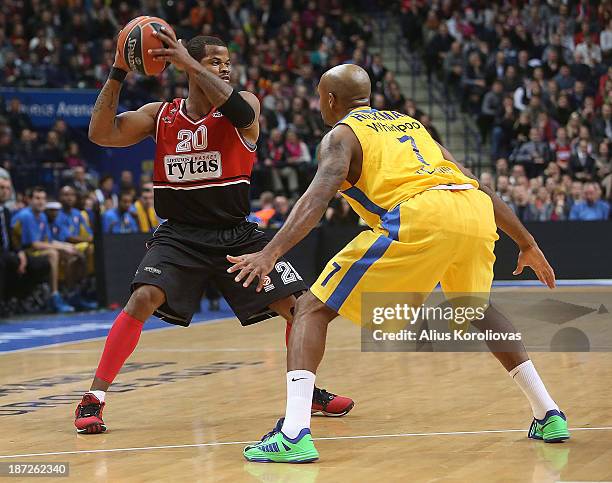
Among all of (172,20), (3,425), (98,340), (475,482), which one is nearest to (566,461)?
(475,482)

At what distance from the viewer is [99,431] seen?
6.29 m

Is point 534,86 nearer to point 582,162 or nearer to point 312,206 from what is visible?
point 582,162

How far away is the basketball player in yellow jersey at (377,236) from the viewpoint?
5.32 metres

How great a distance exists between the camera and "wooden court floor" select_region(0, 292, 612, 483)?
519cm

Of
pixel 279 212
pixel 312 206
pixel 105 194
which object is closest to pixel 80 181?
pixel 105 194

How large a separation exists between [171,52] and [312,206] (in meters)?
1.37

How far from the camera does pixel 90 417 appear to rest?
20.6 feet

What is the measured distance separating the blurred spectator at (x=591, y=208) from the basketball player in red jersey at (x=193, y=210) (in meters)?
10.8

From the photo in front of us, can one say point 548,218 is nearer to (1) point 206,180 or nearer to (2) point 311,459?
(1) point 206,180

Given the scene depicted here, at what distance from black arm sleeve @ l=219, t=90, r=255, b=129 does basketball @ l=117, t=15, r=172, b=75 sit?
1.30 feet

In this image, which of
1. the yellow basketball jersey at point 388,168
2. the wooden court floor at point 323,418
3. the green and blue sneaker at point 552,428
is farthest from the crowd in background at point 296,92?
the green and blue sneaker at point 552,428

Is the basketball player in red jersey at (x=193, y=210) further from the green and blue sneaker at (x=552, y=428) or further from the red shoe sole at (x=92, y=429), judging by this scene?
the green and blue sneaker at (x=552, y=428)

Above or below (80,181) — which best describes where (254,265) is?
above

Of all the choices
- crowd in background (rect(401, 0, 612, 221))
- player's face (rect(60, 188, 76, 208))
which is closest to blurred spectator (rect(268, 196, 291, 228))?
Answer: player's face (rect(60, 188, 76, 208))
